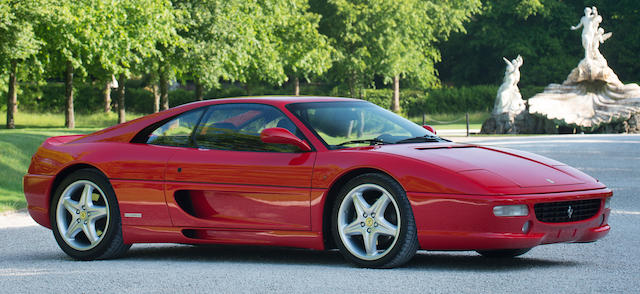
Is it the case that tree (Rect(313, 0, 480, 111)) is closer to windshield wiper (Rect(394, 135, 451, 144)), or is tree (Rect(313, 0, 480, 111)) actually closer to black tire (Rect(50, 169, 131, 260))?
black tire (Rect(50, 169, 131, 260))

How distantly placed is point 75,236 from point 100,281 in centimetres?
142

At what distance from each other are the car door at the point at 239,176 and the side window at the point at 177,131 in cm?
8

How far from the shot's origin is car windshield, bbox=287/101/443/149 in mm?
6859

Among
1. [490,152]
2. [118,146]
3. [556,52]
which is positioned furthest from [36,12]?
[556,52]

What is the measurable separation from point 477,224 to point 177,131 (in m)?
2.66

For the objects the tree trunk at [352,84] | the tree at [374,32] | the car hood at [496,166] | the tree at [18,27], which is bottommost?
the car hood at [496,166]

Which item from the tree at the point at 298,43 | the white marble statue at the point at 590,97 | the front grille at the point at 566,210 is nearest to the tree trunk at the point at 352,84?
the tree at the point at 298,43

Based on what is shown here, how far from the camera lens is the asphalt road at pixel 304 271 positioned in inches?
227

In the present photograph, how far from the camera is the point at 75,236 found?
7.55 m

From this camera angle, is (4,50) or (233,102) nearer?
(233,102)

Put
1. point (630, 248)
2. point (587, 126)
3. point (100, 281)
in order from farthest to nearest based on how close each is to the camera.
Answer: point (587, 126), point (630, 248), point (100, 281)

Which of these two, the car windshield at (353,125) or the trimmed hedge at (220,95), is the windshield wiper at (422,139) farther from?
the trimmed hedge at (220,95)

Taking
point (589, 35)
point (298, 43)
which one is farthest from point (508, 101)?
point (298, 43)

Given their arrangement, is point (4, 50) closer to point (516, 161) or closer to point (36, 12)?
point (36, 12)
